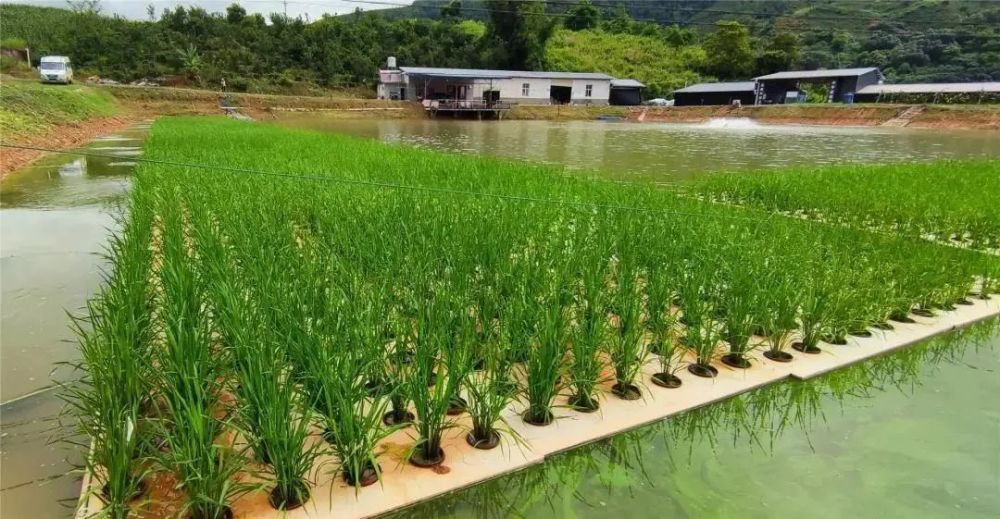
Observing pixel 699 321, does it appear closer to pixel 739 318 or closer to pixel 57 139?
pixel 739 318

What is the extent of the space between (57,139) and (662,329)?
46.8 feet

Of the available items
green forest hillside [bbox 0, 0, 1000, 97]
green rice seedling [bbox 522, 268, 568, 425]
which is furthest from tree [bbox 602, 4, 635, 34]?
green rice seedling [bbox 522, 268, 568, 425]

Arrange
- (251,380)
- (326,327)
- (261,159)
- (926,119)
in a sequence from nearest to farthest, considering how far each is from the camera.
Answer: (251,380) → (326,327) → (261,159) → (926,119)

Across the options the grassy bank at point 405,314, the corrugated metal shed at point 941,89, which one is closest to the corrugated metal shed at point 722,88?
the corrugated metal shed at point 941,89

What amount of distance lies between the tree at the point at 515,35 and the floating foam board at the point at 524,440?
48.8 metres

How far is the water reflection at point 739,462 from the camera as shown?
188 centimetres

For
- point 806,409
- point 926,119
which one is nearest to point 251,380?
point 806,409

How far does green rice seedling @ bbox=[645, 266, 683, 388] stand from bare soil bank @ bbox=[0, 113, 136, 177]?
10.2 metres

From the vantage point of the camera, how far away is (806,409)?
253 cm

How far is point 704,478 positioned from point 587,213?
9.43 ft

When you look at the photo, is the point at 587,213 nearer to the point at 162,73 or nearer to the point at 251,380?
the point at 251,380

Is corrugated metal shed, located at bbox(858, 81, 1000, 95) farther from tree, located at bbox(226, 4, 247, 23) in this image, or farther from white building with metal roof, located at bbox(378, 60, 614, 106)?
tree, located at bbox(226, 4, 247, 23)

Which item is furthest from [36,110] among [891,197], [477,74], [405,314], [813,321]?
[477,74]

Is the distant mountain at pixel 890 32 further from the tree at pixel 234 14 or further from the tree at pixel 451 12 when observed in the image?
the tree at pixel 234 14
